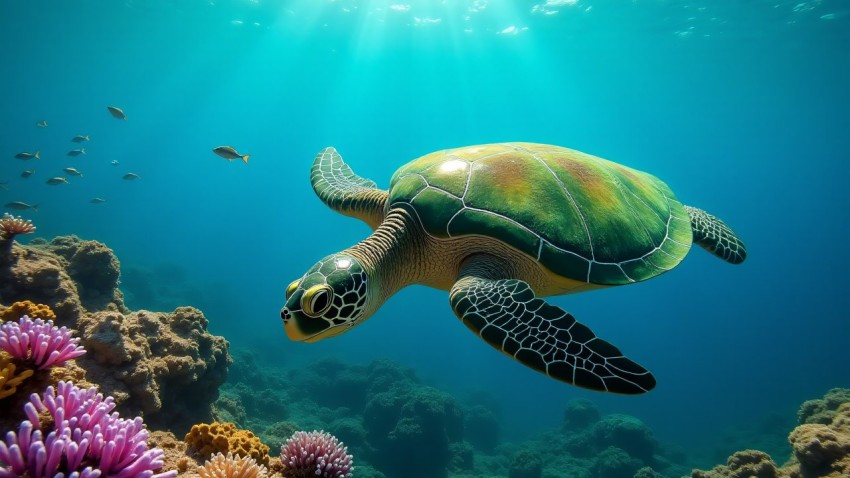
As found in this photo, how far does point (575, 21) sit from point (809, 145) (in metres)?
50.9

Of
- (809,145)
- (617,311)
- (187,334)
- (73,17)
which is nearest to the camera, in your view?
(187,334)

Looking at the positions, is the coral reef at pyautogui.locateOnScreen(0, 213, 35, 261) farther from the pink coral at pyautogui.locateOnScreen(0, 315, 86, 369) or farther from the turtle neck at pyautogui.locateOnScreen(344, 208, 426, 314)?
the turtle neck at pyautogui.locateOnScreen(344, 208, 426, 314)

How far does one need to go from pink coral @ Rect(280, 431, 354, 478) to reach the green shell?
2.06 metres

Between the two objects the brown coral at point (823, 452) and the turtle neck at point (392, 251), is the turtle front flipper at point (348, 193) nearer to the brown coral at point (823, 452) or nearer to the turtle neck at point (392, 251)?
the turtle neck at point (392, 251)

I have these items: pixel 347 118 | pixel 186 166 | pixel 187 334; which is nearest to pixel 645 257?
pixel 187 334

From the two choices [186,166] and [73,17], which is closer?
[73,17]

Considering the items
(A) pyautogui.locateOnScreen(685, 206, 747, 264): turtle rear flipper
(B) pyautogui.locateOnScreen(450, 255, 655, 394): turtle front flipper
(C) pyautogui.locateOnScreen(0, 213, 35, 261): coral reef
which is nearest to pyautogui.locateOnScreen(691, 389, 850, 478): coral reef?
(A) pyautogui.locateOnScreen(685, 206, 747, 264): turtle rear flipper

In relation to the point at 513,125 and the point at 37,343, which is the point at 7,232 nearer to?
the point at 37,343

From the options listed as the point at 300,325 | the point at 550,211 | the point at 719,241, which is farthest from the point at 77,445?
the point at 719,241

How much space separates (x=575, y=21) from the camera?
29375mm

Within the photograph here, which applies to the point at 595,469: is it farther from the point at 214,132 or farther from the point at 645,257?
the point at 214,132

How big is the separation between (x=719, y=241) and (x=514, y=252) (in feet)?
11.7

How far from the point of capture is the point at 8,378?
213 cm

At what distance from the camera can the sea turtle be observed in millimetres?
2777
